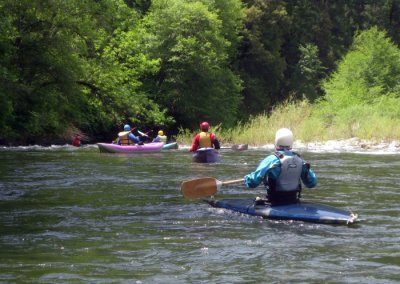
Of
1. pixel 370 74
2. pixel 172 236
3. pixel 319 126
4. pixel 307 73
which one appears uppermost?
pixel 307 73

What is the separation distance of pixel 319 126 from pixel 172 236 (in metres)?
21.1

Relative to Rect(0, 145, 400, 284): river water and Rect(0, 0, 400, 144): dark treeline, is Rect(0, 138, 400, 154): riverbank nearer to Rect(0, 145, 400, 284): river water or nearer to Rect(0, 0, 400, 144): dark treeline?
Rect(0, 0, 400, 144): dark treeline

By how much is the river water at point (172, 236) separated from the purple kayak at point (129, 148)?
29.3 feet

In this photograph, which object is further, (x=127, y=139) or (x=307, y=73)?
(x=307, y=73)

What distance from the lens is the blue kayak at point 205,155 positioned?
1866cm

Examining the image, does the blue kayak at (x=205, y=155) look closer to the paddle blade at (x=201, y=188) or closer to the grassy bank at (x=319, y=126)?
the paddle blade at (x=201, y=188)

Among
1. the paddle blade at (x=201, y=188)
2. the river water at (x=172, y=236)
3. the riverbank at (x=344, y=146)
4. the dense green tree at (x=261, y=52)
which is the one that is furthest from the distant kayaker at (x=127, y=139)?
the dense green tree at (x=261, y=52)

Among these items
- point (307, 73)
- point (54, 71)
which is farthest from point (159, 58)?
point (307, 73)

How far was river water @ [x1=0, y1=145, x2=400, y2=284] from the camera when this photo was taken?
661 centimetres

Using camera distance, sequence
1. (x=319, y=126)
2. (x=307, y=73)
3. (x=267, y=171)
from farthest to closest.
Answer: (x=307, y=73)
(x=319, y=126)
(x=267, y=171)

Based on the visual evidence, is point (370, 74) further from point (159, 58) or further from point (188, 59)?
point (159, 58)

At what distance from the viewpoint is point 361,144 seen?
26547 mm

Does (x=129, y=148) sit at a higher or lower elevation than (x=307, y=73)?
lower

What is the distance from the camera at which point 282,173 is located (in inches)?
376
